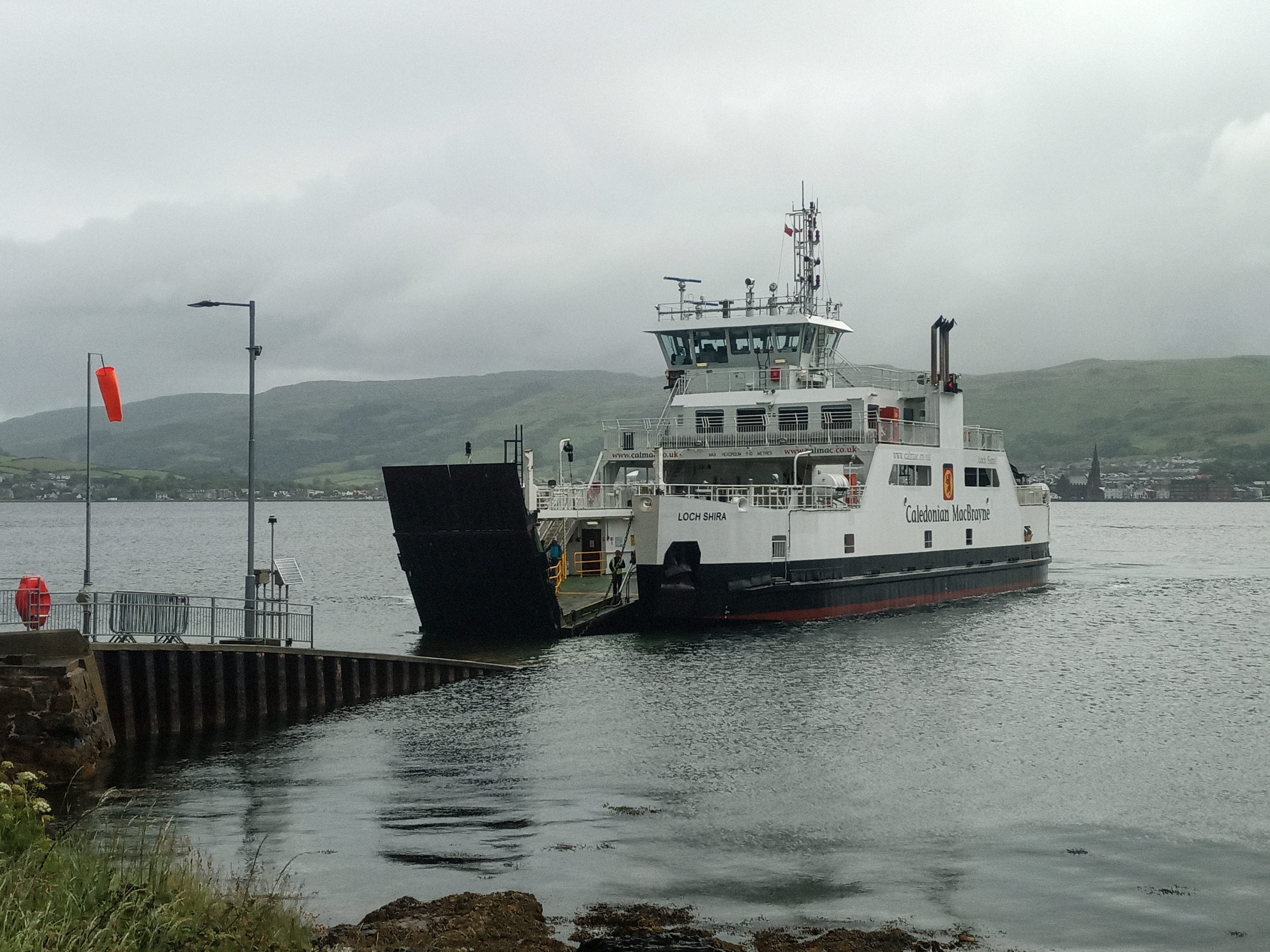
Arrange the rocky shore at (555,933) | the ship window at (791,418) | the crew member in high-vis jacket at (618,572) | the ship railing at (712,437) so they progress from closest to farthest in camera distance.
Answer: the rocky shore at (555,933) < the crew member in high-vis jacket at (618,572) < the ship railing at (712,437) < the ship window at (791,418)

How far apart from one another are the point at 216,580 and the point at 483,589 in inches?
1302

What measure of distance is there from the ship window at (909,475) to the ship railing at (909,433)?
675mm

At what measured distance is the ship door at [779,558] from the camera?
32.8 meters

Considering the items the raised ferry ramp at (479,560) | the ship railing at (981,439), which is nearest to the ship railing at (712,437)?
the ship railing at (981,439)

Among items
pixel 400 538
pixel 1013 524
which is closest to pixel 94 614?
pixel 400 538

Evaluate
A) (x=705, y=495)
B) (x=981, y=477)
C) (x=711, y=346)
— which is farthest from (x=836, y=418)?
(x=981, y=477)

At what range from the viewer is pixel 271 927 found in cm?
952

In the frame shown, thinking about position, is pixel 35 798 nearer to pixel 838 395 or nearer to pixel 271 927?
pixel 271 927

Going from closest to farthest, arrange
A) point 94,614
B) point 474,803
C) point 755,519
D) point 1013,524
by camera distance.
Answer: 1. point 474,803
2. point 94,614
3. point 755,519
4. point 1013,524

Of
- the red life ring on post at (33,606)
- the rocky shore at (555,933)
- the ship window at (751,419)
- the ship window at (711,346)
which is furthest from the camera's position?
the ship window at (711,346)

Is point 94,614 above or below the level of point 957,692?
above

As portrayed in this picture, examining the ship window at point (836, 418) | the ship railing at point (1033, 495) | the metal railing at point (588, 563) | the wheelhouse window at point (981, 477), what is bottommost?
the metal railing at point (588, 563)

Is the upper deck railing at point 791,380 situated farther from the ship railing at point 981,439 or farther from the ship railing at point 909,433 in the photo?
the ship railing at point 981,439

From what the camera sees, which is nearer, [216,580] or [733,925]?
[733,925]
